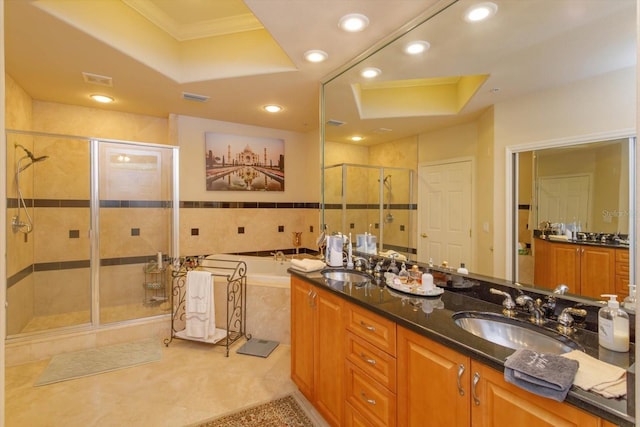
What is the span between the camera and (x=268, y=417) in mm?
1971

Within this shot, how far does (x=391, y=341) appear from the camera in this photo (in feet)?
4.44

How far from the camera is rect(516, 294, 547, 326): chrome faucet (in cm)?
127

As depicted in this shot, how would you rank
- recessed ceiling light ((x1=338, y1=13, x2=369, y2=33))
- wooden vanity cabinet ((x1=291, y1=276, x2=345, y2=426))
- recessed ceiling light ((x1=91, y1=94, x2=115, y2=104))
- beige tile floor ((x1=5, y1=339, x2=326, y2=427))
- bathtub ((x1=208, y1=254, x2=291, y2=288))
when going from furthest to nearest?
bathtub ((x1=208, y1=254, x2=291, y2=288)) → recessed ceiling light ((x1=91, y1=94, x2=115, y2=104)) → beige tile floor ((x1=5, y1=339, x2=326, y2=427)) → recessed ceiling light ((x1=338, y1=13, x2=369, y2=33)) → wooden vanity cabinet ((x1=291, y1=276, x2=345, y2=426))

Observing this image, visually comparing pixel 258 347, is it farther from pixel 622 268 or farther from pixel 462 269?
pixel 622 268

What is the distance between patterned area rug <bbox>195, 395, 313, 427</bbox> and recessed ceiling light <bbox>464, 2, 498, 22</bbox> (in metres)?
2.61

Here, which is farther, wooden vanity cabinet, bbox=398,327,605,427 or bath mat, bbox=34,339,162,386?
bath mat, bbox=34,339,162,386

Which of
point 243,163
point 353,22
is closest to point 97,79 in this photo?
point 243,163

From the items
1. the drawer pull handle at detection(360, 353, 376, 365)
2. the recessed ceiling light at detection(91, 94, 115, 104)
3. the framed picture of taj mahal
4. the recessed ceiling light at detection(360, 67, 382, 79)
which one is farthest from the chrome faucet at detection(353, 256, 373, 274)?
the recessed ceiling light at detection(91, 94, 115, 104)

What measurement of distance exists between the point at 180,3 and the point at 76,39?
0.79m

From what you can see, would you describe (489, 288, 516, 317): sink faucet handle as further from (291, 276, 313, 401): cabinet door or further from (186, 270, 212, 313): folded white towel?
(186, 270, 212, 313): folded white towel

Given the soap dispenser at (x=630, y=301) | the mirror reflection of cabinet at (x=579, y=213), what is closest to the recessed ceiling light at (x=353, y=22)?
the mirror reflection of cabinet at (x=579, y=213)

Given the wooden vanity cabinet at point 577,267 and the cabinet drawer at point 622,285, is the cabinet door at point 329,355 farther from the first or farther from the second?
the cabinet drawer at point 622,285

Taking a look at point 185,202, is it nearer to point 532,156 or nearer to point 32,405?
point 32,405

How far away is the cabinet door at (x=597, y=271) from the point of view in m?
1.19
